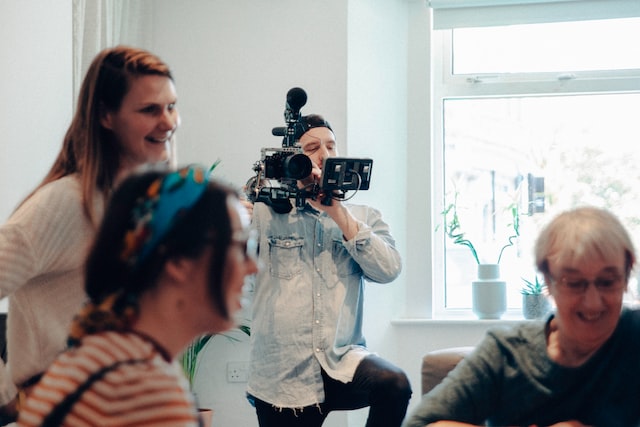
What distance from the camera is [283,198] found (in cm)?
278

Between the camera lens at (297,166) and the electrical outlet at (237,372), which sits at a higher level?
the camera lens at (297,166)

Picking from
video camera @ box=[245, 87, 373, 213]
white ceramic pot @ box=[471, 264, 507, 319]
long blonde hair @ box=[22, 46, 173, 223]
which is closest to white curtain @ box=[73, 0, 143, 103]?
video camera @ box=[245, 87, 373, 213]

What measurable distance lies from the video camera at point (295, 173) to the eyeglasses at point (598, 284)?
118 cm

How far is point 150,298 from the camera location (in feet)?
2.98

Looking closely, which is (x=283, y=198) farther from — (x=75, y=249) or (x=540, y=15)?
(x=540, y=15)

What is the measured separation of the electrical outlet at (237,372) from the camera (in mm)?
3781

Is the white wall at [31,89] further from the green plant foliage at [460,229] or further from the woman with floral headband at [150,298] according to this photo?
the woman with floral headband at [150,298]

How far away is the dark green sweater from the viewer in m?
1.63

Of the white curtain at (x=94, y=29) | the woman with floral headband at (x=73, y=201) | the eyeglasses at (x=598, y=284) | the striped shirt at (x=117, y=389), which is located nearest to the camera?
the striped shirt at (x=117, y=389)

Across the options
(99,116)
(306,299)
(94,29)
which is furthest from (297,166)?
(94,29)

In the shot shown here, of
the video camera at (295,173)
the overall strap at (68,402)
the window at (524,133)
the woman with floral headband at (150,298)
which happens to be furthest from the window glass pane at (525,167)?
the overall strap at (68,402)

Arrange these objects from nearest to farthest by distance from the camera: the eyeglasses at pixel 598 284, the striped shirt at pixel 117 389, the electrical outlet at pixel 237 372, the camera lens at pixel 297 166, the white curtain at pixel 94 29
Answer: the striped shirt at pixel 117 389
the eyeglasses at pixel 598 284
the camera lens at pixel 297 166
the white curtain at pixel 94 29
the electrical outlet at pixel 237 372

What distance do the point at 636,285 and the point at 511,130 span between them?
0.99m

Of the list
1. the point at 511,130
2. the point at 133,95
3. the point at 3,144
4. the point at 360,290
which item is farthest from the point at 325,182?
the point at 511,130
